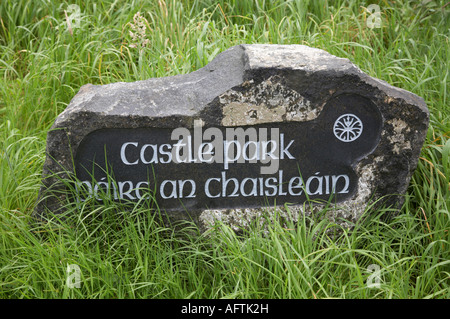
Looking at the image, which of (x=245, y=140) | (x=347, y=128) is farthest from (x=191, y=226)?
(x=347, y=128)

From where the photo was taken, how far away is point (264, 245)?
2350 millimetres

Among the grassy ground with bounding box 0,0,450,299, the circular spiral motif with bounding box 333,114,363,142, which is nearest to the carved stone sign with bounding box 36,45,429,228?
the circular spiral motif with bounding box 333,114,363,142

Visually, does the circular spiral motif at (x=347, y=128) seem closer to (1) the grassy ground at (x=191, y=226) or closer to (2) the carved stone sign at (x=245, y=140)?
(2) the carved stone sign at (x=245, y=140)

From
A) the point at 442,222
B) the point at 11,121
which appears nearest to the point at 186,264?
the point at 442,222

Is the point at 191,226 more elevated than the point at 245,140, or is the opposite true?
the point at 245,140

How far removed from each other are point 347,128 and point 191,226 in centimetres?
88

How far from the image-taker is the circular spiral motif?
105 inches

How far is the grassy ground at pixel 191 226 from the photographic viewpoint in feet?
7.66

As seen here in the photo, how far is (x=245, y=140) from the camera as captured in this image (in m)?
2.64

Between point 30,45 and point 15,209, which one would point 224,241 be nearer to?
point 15,209

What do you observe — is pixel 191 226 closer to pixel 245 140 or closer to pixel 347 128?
pixel 245 140

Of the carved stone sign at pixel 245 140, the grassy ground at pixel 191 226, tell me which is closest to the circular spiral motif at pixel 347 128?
the carved stone sign at pixel 245 140

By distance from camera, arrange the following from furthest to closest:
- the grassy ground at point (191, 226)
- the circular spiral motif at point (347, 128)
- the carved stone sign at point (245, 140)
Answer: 1. the circular spiral motif at point (347, 128)
2. the carved stone sign at point (245, 140)
3. the grassy ground at point (191, 226)

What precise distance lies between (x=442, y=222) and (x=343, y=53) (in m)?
1.39
